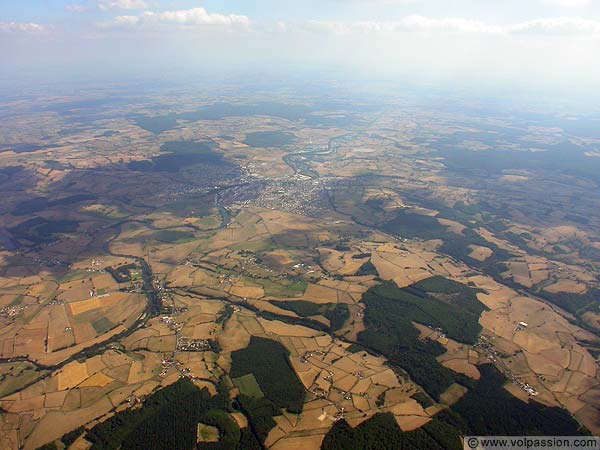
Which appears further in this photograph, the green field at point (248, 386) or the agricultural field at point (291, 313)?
the green field at point (248, 386)

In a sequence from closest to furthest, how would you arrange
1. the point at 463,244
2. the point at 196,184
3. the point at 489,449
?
the point at 489,449, the point at 463,244, the point at 196,184

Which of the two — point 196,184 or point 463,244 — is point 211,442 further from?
point 196,184

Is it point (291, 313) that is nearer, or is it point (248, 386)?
point (248, 386)

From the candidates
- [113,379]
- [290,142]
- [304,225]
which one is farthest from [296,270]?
[290,142]

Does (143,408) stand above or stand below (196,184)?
above

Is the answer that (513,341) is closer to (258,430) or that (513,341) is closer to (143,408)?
(258,430)

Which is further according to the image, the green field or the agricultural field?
the green field

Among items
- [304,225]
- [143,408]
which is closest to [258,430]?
[143,408]

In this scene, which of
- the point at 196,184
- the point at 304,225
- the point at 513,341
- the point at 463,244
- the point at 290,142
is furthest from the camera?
the point at 290,142

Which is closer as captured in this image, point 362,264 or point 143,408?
point 143,408

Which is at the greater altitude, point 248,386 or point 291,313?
point 248,386
